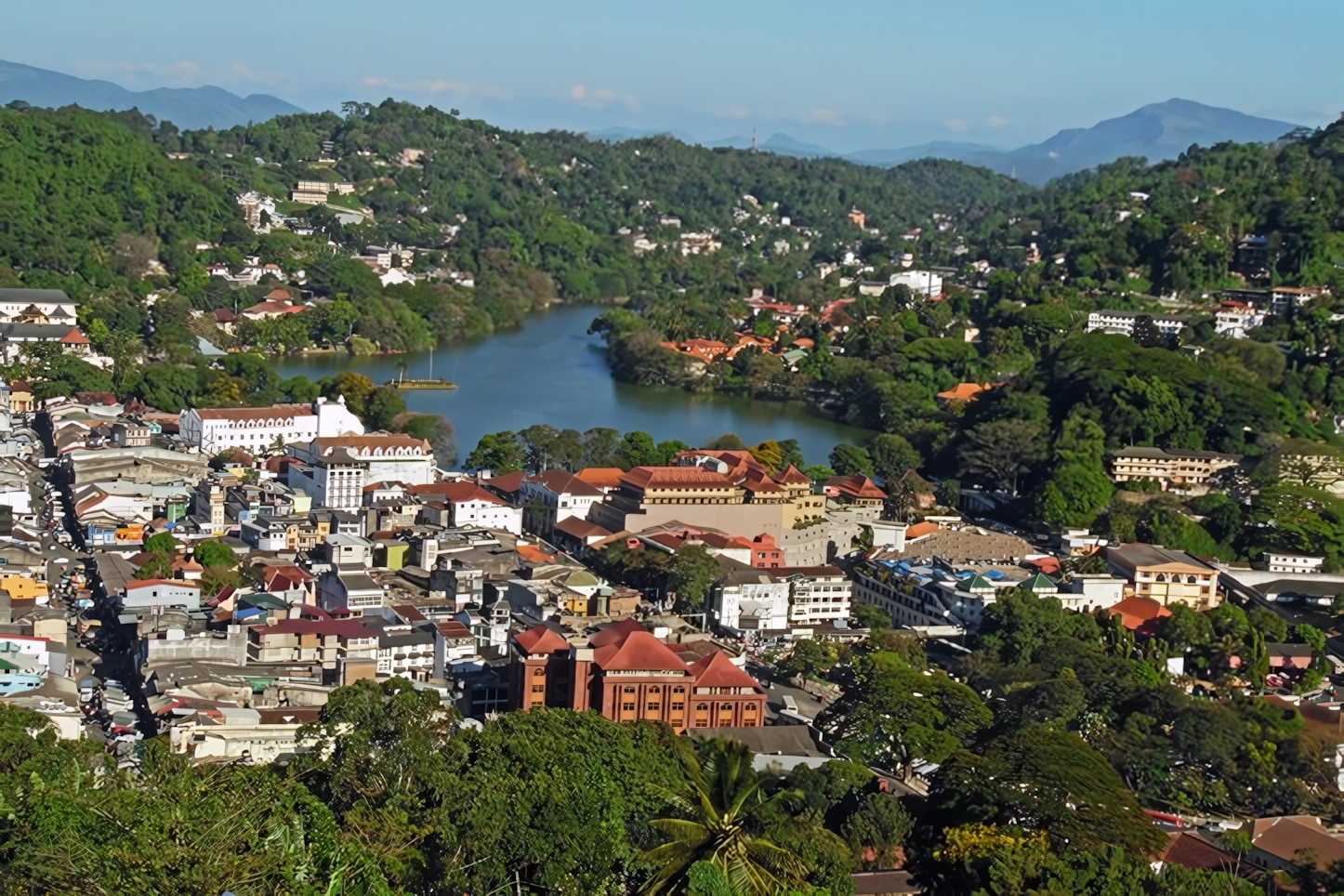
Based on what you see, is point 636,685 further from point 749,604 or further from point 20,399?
point 20,399

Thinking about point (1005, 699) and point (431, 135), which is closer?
point (1005, 699)

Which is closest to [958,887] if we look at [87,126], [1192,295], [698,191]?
[1192,295]

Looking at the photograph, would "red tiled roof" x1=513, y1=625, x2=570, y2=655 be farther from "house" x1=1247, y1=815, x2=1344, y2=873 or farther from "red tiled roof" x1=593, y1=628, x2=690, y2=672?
"house" x1=1247, y1=815, x2=1344, y2=873

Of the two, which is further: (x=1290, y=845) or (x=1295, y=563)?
(x=1295, y=563)

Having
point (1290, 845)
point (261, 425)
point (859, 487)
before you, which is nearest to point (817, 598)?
point (859, 487)

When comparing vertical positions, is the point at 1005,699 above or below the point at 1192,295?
below

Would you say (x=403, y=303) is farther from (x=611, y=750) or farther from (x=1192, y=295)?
(x=611, y=750)
